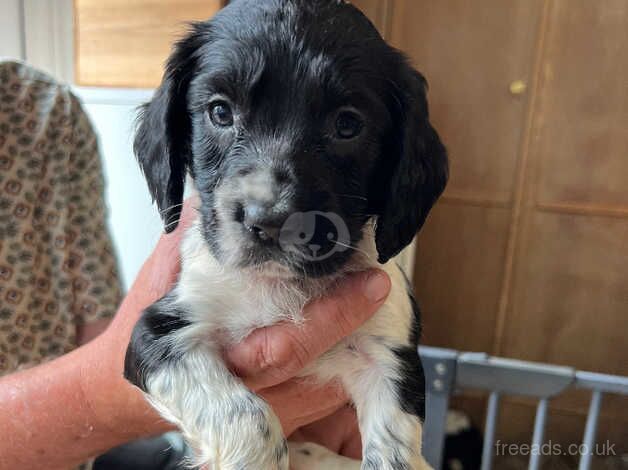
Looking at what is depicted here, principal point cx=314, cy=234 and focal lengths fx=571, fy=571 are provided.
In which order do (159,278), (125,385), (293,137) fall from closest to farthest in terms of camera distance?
(293,137), (125,385), (159,278)

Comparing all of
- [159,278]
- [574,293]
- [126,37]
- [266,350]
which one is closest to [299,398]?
[266,350]

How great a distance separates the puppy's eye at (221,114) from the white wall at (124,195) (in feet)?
4.75

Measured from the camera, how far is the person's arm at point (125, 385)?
43.1 inches

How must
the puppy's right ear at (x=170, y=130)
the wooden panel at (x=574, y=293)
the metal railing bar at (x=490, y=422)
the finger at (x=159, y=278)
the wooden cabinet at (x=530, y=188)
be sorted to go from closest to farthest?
the puppy's right ear at (x=170, y=130) < the finger at (x=159, y=278) < the metal railing bar at (x=490, y=422) < the wooden cabinet at (x=530, y=188) < the wooden panel at (x=574, y=293)

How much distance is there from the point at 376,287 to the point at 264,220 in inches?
13.7

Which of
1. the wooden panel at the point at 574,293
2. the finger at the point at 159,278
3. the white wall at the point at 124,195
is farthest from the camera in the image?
the wooden panel at the point at 574,293

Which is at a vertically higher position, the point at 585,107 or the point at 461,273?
the point at 585,107

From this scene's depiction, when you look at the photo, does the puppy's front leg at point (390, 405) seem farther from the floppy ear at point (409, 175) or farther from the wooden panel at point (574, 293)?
the wooden panel at point (574, 293)

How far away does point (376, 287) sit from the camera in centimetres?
112

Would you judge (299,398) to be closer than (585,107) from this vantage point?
Yes

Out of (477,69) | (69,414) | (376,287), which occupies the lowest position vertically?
(69,414)

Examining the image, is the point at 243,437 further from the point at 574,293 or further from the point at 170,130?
the point at 574,293

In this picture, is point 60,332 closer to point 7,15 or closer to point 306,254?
point 306,254

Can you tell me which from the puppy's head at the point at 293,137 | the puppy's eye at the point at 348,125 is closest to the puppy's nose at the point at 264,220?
the puppy's head at the point at 293,137
